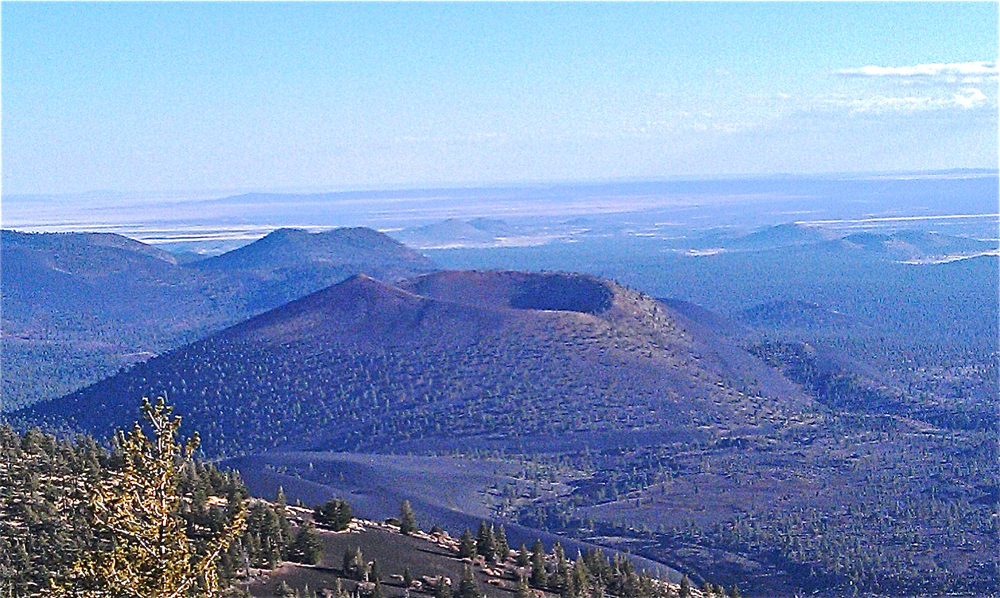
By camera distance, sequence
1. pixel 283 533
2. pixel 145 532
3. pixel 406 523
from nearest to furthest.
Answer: pixel 145 532
pixel 283 533
pixel 406 523

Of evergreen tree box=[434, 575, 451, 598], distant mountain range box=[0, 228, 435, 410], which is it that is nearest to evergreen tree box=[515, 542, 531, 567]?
evergreen tree box=[434, 575, 451, 598]

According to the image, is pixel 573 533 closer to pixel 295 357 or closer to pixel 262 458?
pixel 262 458

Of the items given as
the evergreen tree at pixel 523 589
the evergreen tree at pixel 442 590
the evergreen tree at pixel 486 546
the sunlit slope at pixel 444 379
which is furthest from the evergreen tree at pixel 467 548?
the sunlit slope at pixel 444 379

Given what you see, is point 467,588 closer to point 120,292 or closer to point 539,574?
point 539,574

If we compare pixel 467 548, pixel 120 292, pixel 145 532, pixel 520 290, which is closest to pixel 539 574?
pixel 467 548

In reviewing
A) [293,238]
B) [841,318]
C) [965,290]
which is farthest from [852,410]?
[293,238]
